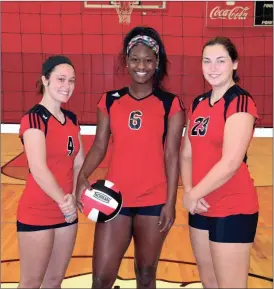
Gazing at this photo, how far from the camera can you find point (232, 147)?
284 centimetres

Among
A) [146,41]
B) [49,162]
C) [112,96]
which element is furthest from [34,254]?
[146,41]

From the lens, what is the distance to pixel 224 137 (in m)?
2.87

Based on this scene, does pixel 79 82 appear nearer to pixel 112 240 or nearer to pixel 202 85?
pixel 202 85

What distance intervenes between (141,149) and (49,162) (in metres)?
0.66

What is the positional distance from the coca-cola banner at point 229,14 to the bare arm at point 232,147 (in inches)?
434

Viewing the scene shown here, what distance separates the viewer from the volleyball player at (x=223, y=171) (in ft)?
9.38

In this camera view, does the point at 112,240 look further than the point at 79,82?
No

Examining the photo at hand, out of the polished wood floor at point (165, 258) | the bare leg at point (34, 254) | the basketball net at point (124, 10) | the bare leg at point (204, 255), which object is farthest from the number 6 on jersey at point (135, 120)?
the basketball net at point (124, 10)

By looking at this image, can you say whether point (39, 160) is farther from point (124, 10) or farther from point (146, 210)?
point (124, 10)

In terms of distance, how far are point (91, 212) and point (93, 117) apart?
10393 millimetres

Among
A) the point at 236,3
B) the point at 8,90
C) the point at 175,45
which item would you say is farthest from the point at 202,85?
the point at 8,90

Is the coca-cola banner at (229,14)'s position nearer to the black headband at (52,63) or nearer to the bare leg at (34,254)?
the black headband at (52,63)

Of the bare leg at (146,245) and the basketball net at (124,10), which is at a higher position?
the basketball net at (124,10)

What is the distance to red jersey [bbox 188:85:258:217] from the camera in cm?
290
